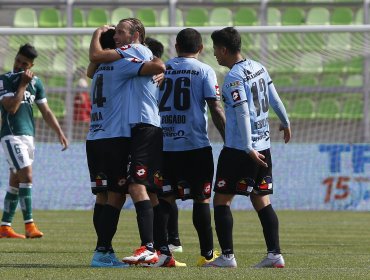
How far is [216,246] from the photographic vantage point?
11906 millimetres

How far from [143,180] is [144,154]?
22 cm

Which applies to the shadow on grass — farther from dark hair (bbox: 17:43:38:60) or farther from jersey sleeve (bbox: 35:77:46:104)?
jersey sleeve (bbox: 35:77:46:104)

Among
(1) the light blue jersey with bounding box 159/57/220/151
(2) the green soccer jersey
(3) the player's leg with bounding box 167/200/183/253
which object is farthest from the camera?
(2) the green soccer jersey

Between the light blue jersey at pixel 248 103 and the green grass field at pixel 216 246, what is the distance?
1.08 metres

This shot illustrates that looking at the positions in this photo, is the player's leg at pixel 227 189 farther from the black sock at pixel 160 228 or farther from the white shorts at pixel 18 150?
the white shorts at pixel 18 150

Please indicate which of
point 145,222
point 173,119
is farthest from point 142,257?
point 173,119

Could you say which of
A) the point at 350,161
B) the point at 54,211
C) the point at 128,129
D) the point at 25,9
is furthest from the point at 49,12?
the point at 128,129

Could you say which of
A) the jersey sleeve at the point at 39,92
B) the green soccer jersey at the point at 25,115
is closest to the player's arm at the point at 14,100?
the green soccer jersey at the point at 25,115

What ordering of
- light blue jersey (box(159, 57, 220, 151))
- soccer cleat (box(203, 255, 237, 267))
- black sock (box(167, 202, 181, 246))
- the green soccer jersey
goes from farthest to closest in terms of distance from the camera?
the green soccer jersey < black sock (box(167, 202, 181, 246)) < light blue jersey (box(159, 57, 220, 151)) < soccer cleat (box(203, 255, 237, 267))

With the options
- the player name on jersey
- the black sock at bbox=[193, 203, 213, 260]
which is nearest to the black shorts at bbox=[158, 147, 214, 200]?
the black sock at bbox=[193, 203, 213, 260]

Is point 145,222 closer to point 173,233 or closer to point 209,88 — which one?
point 209,88

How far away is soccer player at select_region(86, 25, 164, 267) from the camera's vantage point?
8.70 meters

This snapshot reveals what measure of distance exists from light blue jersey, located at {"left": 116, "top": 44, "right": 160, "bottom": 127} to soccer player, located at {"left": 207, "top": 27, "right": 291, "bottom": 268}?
61 cm

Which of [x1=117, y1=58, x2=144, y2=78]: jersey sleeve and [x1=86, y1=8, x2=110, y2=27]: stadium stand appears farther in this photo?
[x1=86, y1=8, x2=110, y2=27]: stadium stand
